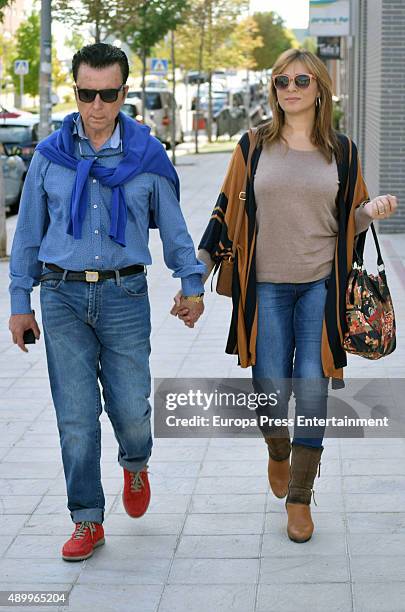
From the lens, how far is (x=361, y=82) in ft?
76.8

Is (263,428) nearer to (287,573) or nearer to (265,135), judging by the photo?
(287,573)

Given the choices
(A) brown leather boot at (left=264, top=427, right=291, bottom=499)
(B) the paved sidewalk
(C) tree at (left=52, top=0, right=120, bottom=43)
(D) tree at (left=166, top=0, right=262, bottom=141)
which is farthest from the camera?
(D) tree at (left=166, top=0, right=262, bottom=141)

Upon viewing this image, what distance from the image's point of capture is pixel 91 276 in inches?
193

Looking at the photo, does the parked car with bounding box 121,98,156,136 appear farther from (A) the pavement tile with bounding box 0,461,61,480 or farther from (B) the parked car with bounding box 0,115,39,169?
(A) the pavement tile with bounding box 0,461,61,480

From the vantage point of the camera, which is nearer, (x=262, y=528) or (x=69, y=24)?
(x=262, y=528)

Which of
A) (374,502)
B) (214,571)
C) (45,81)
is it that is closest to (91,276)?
(214,571)

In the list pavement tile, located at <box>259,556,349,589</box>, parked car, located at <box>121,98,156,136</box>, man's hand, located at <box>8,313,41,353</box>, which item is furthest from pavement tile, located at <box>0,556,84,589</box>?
parked car, located at <box>121,98,156,136</box>

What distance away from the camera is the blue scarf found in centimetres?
482

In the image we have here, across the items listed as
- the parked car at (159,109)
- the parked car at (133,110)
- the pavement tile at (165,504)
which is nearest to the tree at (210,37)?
the parked car at (159,109)

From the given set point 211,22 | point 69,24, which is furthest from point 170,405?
point 211,22

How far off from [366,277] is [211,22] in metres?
41.1

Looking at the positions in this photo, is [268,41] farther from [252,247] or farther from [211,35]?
[252,247]

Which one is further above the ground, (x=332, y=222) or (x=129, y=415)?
(x=332, y=222)

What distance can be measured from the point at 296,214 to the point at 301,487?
1.03 metres
